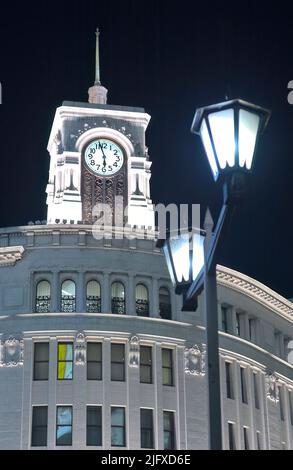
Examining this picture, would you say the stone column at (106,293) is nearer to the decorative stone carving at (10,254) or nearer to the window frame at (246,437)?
the decorative stone carving at (10,254)

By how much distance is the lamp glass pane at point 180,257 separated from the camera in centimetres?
1402

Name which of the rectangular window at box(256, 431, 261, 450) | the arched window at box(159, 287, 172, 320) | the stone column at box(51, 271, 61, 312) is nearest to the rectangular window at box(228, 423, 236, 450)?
the rectangular window at box(256, 431, 261, 450)

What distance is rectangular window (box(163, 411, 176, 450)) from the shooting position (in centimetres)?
4244

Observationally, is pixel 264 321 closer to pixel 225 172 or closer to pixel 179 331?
pixel 179 331

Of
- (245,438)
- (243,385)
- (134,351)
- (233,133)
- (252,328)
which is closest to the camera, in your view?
(233,133)

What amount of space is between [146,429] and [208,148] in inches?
Result: 1236

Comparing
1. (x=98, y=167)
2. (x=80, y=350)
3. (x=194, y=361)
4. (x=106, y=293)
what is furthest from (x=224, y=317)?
(x=98, y=167)

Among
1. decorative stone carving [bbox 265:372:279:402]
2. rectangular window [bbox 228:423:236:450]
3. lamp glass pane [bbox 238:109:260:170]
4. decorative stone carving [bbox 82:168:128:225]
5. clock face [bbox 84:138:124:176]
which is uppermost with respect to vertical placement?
clock face [bbox 84:138:124:176]

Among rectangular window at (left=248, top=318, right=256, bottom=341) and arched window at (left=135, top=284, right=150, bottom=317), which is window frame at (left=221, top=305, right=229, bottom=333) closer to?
rectangular window at (left=248, top=318, right=256, bottom=341)

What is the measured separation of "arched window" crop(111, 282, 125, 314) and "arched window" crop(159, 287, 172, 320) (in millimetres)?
1796

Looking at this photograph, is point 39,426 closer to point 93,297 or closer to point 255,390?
point 93,297

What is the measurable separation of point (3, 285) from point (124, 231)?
18.4ft

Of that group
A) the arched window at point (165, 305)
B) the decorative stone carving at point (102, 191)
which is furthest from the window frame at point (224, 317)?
→ the decorative stone carving at point (102, 191)

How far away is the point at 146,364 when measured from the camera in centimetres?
4319
